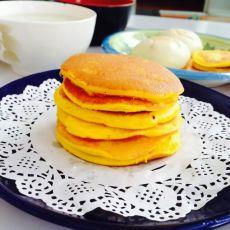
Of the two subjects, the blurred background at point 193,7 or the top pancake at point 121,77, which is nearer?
the top pancake at point 121,77

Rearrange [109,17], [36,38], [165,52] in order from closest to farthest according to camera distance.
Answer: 1. [36,38]
2. [165,52]
3. [109,17]

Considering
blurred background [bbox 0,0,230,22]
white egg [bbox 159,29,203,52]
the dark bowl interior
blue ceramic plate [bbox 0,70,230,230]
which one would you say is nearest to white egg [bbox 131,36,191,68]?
white egg [bbox 159,29,203,52]

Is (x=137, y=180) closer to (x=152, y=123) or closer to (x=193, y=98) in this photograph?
(x=152, y=123)

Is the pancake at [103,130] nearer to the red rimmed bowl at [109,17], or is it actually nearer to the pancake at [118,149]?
the pancake at [118,149]

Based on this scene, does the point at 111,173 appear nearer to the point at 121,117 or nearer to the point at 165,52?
the point at 121,117

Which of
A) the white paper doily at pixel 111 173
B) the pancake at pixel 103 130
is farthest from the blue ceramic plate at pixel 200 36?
the pancake at pixel 103 130

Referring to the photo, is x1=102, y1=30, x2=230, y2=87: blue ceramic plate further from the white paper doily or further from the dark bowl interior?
the white paper doily

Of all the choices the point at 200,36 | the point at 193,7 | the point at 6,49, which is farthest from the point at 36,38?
the point at 193,7
